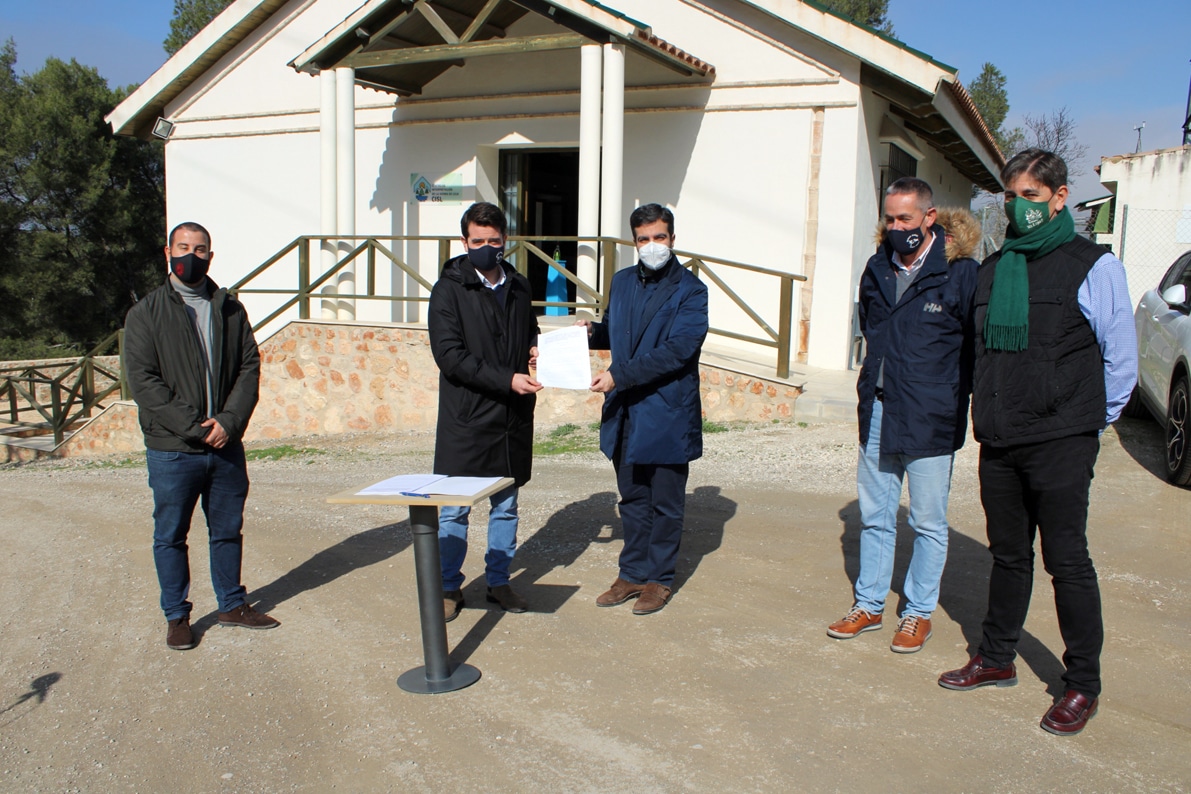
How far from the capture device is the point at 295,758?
2957mm

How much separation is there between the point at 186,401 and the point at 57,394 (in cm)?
1199

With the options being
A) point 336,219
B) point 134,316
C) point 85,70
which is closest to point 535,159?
point 336,219

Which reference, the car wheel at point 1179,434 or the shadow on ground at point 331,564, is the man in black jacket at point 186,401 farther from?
Result: the car wheel at point 1179,434

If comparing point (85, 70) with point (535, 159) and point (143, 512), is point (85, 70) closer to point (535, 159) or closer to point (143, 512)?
point (535, 159)

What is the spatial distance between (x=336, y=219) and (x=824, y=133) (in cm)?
636

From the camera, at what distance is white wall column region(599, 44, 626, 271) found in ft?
33.6

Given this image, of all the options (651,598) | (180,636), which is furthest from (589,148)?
(180,636)

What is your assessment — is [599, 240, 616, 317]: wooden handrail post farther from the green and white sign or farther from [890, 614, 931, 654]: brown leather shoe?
[890, 614, 931, 654]: brown leather shoe

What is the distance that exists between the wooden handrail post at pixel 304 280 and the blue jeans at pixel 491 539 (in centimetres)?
805

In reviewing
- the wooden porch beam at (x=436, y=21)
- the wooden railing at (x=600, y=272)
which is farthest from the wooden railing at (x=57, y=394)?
the wooden porch beam at (x=436, y=21)

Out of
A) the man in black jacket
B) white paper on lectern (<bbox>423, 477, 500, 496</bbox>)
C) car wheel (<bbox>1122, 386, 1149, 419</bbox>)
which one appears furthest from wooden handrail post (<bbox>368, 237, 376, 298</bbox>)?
car wheel (<bbox>1122, 386, 1149, 419</bbox>)

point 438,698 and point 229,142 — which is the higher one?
point 229,142

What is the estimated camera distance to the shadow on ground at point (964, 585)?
3.58m

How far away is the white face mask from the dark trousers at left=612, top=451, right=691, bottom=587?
846mm
